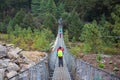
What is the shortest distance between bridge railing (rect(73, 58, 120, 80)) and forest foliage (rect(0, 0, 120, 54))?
4683 mm

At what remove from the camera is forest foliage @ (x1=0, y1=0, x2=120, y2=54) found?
1638 cm

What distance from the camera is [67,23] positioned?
2494 cm

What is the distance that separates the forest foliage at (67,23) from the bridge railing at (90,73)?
4.68 m

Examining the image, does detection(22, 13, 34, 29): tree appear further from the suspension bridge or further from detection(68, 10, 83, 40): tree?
the suspension bridge

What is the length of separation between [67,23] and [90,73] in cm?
1669

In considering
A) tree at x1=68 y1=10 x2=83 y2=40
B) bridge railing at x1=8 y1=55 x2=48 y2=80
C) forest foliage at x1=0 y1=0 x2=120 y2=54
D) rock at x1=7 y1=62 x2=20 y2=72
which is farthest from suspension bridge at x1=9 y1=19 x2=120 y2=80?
tree at x1=68 y1=10 x2=83 y2=40

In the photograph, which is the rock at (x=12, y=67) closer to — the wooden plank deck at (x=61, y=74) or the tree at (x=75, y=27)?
the wooden plank deck at (x=61, y=74)

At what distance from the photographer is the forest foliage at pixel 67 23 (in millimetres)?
16375

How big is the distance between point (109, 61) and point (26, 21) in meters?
11.8

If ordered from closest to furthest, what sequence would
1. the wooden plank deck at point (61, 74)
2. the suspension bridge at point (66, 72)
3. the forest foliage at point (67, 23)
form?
1. the suspension bridge at point (66, 72)
2. the wooden plank deck at point (61, 74)
3. the forest foliage at point (67, 23)

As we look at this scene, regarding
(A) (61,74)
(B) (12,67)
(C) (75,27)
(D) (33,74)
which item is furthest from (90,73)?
(C) (75,27)

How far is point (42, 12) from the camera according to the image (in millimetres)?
29734

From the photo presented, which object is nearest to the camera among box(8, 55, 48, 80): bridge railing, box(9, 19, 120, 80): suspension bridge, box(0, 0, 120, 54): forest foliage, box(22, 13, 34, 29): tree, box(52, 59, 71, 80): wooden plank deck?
box(8, 55, 48, 80): bridge railing

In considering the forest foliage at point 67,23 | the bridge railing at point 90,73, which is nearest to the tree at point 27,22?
the forest foliage at point 67,23
